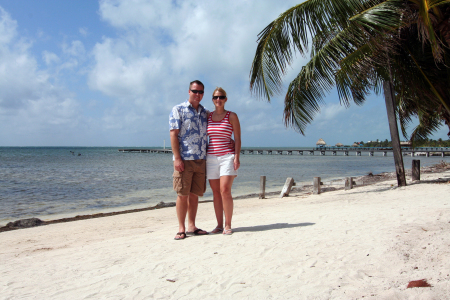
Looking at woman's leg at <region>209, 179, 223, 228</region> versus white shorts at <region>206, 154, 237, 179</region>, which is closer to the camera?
white shorts at <region>206, 154, 237, 179</region>

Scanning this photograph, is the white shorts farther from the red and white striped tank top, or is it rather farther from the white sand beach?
the white sand beach

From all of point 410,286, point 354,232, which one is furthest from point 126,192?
point 410,286

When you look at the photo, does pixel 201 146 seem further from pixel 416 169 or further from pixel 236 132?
pixel 416 169

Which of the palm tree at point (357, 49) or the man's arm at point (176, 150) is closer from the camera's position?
the man's arm at point (176, 150)

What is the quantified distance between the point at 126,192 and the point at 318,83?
9.44 m

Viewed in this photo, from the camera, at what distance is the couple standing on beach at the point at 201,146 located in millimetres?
3896

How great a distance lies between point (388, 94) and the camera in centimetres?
885

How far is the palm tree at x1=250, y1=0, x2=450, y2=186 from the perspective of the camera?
243 inches

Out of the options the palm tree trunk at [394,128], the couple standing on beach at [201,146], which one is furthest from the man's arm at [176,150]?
the palm tree trunk at [394,128]

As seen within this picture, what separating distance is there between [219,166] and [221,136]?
0.38 meters

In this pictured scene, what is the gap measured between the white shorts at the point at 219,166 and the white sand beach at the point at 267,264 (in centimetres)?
80

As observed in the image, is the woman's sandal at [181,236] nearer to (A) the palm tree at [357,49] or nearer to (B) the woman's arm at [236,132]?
(B) the woman's arm at [236,132]

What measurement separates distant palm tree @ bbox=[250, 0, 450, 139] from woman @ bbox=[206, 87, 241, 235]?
351 centimetres

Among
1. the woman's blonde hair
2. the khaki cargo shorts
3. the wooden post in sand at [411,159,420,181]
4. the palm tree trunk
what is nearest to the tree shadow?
the khaki cargo shorts
